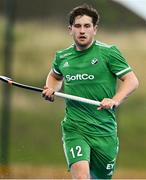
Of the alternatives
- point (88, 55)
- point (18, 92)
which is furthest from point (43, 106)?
point (88, 55)

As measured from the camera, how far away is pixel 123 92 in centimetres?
755

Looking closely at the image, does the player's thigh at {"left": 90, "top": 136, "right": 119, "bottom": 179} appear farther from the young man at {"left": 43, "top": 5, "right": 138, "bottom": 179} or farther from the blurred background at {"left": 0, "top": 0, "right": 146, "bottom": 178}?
the blurred background at {"left": 0, "top": 0, "right": 146, "bottom": 178}

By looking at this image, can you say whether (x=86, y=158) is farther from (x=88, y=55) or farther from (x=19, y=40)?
(x=19, y=40)

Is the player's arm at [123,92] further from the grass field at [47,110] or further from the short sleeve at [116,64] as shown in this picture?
the grass field at [47,110]

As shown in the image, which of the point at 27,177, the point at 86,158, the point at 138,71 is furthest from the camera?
the point at 138,71

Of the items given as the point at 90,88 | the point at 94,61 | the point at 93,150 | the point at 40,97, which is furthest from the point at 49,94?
the point at 40,97

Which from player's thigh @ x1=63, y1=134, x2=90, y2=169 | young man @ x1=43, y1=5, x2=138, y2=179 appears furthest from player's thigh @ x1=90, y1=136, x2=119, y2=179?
player's thigh @ x1=63, y1=134, x2=90, y2=169

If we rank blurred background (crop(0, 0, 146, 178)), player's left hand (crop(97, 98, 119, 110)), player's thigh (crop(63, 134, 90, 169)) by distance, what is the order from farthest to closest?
blurred background (crop(0, 0, 146, 178)) → player's thigh (crop(63, 134, 90, 169)) → player's left hand (crop(97, 98, 119, 110))

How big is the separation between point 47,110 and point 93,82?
665 centimetres

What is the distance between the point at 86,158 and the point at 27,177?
5.78 m

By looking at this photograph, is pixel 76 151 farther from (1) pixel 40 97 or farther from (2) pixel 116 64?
(1) pixel 40 97

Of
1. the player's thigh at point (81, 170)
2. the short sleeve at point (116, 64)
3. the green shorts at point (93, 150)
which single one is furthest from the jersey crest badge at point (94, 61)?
the player's thigh at point (81, 170)

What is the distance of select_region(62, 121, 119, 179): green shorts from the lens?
7555 mm

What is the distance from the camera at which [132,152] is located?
1421 cm
